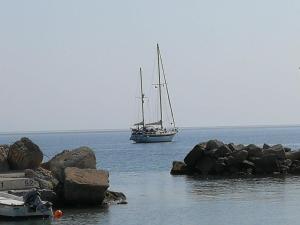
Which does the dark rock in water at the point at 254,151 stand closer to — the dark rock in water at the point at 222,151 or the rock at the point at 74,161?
the dark rock in water at the point at 222,151

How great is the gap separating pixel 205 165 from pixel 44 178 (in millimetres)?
25863

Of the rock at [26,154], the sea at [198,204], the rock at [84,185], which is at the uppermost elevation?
the rock at [26,154]

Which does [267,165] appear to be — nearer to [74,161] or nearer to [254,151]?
[254,151]

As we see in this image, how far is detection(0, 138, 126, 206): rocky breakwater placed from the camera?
35.5 meters

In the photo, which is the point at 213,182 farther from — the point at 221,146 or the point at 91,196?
the point at 91,196

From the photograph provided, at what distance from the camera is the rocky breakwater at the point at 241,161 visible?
58.6 meters

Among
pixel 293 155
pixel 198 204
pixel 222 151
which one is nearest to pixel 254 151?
pixel 222 151

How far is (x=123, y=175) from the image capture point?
63.1 metres

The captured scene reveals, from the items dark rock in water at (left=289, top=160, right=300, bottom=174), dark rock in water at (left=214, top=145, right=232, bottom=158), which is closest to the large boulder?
dark rock in water at (left=214, top=145, right=232, bottom=158)

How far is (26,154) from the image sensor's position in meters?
40.4

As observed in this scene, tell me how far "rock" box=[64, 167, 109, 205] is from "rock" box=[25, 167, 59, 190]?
933mm

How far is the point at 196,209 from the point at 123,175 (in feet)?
87.0

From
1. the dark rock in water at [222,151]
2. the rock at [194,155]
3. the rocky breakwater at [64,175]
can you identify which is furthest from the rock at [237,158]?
the rocky breakwater at [64,175]

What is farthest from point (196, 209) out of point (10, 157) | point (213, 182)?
point (213, 182)
